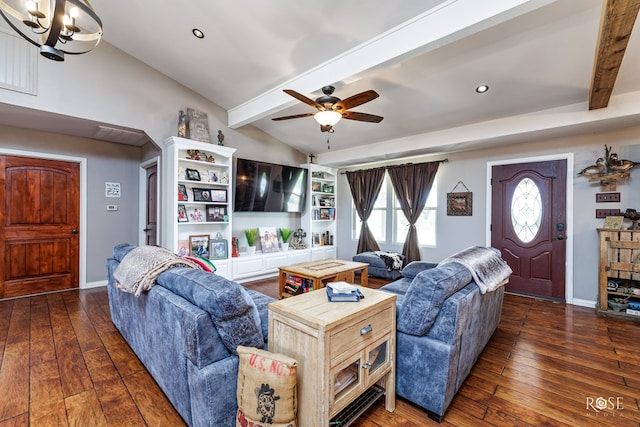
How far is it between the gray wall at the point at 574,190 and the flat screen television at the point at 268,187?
215 centimetres

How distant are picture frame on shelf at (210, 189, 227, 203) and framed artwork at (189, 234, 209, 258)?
2.03 ft

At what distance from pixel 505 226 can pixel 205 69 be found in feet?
16.0

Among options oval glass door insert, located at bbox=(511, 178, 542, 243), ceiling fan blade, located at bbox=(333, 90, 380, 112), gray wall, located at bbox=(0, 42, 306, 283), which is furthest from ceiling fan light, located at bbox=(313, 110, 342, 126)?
oval glass door insert, located at bbox=(511, 178, 542, 243)

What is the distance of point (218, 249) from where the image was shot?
455 cm

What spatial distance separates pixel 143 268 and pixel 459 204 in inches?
179

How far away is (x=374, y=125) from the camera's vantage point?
4.52 meters

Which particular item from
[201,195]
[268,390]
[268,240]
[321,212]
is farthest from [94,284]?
[268,390]

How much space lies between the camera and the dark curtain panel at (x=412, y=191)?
5020 mm

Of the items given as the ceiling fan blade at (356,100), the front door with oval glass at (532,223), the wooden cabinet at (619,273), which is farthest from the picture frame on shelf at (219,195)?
the wooden cabinet at (619,273)

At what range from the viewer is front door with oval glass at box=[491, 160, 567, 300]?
3916mm

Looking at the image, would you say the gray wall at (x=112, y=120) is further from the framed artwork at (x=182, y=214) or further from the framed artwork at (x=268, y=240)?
the framed artwork at (x=182, y=214)

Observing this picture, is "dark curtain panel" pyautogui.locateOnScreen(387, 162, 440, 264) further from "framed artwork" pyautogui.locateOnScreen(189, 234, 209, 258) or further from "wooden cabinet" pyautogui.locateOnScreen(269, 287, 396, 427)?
"wooden cabinet" pyautogui.locateOnScreen(269, 287, 396, 427)

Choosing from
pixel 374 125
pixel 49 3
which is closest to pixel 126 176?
pixel 49 3

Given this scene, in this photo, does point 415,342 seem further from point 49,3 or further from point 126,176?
→ point 126,176
